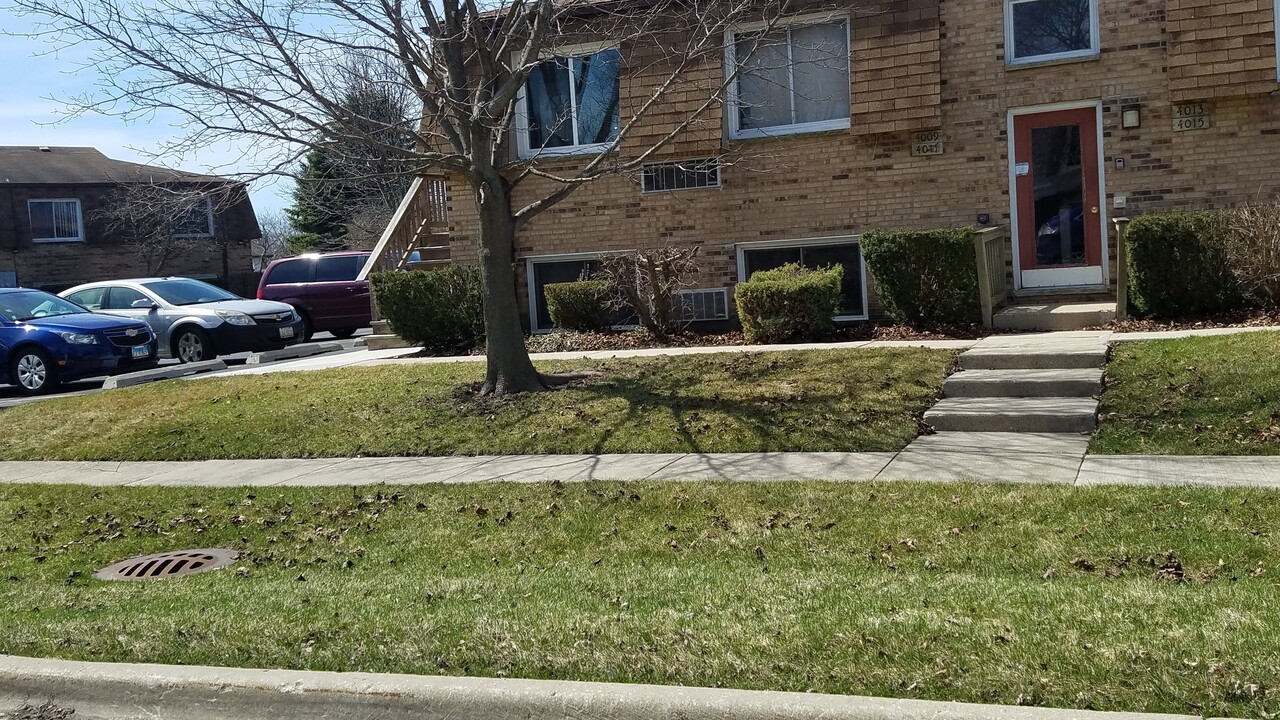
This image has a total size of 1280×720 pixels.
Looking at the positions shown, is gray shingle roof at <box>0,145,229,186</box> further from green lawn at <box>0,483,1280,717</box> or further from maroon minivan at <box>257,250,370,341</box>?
green lawn at <box>0,483,1280,717</box>

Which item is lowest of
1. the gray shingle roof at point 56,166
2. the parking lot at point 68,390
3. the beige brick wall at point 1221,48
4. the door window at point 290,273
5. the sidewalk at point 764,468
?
the sidewalk at point 764,468

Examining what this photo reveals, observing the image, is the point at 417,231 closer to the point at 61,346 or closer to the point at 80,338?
the point at 80,338

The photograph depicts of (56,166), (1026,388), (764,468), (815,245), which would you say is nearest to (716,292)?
(815,245)

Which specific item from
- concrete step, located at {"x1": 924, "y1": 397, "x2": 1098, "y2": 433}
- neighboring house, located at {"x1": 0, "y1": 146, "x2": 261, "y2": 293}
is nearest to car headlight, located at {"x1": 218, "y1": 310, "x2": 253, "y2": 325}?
concrete step, located at {"x1": 924, "y1": 397, "x2": 1098, "y2": 433}

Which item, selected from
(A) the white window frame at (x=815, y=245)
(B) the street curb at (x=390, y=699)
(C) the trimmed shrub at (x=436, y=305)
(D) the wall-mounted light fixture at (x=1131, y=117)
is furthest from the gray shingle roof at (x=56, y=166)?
(B) the street curb at (x=390, y=699)

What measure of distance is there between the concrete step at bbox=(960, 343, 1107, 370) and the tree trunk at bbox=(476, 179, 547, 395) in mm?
4325

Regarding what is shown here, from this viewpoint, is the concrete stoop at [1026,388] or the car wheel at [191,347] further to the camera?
the car wheel at [191,347]

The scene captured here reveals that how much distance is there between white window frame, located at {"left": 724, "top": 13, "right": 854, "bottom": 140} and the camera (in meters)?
15.1

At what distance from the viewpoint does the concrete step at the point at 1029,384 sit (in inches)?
394

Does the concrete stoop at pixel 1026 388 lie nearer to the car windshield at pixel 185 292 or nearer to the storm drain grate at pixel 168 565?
the storm drain grate at pixel 168 565

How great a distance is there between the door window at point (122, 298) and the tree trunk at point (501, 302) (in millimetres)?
10748

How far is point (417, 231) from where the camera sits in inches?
752

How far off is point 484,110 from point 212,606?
253 inches

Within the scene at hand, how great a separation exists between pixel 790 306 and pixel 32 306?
38.6 ft
